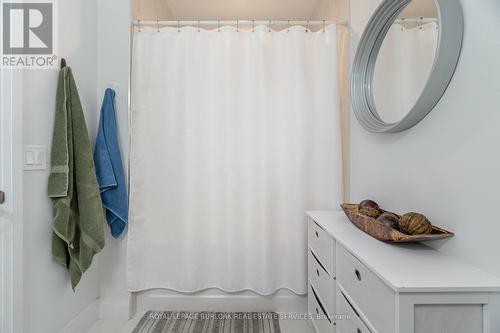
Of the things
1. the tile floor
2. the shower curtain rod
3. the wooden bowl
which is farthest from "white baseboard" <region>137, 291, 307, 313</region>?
the shower curtain rod

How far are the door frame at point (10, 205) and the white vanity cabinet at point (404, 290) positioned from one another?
4.77 ft

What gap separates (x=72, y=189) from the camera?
143cm

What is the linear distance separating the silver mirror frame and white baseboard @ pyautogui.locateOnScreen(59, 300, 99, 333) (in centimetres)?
208

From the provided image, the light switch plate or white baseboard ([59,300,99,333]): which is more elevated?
the light switch plate

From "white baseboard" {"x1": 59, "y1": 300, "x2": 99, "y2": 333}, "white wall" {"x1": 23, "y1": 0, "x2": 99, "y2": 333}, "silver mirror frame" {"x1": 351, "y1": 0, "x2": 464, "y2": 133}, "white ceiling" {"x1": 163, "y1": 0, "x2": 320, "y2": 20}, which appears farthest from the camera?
"white ceiling" {"x1": 163, "y1": 0, "x2": 320, "y2": 20}

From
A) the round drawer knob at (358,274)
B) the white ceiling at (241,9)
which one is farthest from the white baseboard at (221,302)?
the white ceiling at (241,9)

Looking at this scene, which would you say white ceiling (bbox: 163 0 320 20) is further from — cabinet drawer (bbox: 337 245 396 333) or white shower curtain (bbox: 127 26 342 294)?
cabinet drawer (bbox: 337 245 396 333)

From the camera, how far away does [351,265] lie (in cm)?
97

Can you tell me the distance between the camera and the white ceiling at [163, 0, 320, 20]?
242 centimetres

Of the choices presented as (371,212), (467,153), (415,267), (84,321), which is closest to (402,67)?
(467,153)

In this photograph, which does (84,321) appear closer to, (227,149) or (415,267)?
(227,149)

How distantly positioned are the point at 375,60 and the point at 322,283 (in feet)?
4.09

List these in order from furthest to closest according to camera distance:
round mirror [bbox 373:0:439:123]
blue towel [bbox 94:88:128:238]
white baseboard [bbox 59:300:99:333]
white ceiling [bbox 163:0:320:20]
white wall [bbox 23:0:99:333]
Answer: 1. white ceiling [bbox 163:0:320:20]
2. blue towel [bbox 94:88:128:238]
3. white baseboard [bbox 59:300:99:333]
4. white wall [bbox 23:0:99:333]
5. round mirror [bbox 373:0:439:123]

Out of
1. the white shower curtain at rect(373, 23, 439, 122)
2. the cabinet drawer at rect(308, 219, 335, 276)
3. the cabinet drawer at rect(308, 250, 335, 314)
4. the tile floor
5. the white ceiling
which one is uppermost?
the white ceiling
